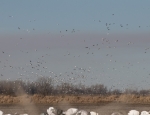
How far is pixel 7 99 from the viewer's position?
175 ft

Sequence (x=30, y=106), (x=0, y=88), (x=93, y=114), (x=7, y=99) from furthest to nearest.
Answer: (x=0, y=88) < (x=7, y=99) < (x=30, y=106) < (x=93, y=114)

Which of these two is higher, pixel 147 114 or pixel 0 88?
pixel 0 88

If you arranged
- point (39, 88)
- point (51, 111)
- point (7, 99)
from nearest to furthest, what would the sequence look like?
point (51, 111) < point (7, 99) < point (39, 88)

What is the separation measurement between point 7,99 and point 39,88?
16.8 metres

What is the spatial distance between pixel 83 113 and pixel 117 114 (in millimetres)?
948

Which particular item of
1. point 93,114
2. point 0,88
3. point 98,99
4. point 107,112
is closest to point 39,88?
point 0,88

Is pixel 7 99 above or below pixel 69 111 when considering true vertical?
above

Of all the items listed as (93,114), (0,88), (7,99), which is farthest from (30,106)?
(0,88)

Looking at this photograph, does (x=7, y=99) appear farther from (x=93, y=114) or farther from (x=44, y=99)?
(x=93, y=114)

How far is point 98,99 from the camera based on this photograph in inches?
2221

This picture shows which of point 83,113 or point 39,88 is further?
point 39,88

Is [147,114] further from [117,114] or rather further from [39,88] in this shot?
[39,88]

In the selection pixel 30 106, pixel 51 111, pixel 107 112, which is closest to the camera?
pixel 51 111

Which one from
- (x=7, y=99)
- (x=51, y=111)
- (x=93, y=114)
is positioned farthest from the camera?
(x=7, y=99)
